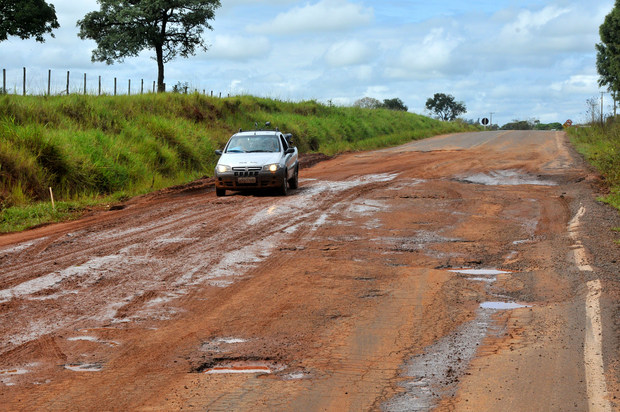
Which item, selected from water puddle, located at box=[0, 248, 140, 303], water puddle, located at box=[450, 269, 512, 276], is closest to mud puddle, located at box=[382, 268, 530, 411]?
water puddle, located at box=[450, 269, 512, 276]

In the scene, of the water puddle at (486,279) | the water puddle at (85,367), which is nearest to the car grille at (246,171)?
the water puddle at (486,279)

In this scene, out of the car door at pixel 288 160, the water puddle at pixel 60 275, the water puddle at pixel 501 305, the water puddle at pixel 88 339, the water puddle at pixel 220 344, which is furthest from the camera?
the car door at pixel 288 160

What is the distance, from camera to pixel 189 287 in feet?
29.2

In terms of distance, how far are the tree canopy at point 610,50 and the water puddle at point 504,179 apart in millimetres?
26431

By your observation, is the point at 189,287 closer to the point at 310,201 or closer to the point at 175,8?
the point at 310,201

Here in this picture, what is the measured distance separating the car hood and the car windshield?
415 millimetres

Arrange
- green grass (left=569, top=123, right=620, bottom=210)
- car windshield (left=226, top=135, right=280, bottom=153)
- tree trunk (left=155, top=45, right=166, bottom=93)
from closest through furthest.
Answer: green grass (left=569, top=123, right=620, bottom=210) → car windshield (left=226, top=135, right=280, bottom=153) → tree trunk (left=155, top=45, right=166, bottom=93)

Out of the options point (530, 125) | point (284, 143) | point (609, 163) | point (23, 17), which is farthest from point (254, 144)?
point (530, 125)

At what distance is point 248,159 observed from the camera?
18719 mm

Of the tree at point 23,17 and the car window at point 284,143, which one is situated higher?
the tree at point 23,17

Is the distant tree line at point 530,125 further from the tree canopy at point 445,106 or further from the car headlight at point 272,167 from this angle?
the car headlight at point 272,167

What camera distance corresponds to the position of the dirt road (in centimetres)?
555

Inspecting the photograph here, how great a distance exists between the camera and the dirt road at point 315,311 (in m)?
5.55

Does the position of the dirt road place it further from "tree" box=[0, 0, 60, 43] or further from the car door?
"tree" box=[0, 0, 60, 43]
